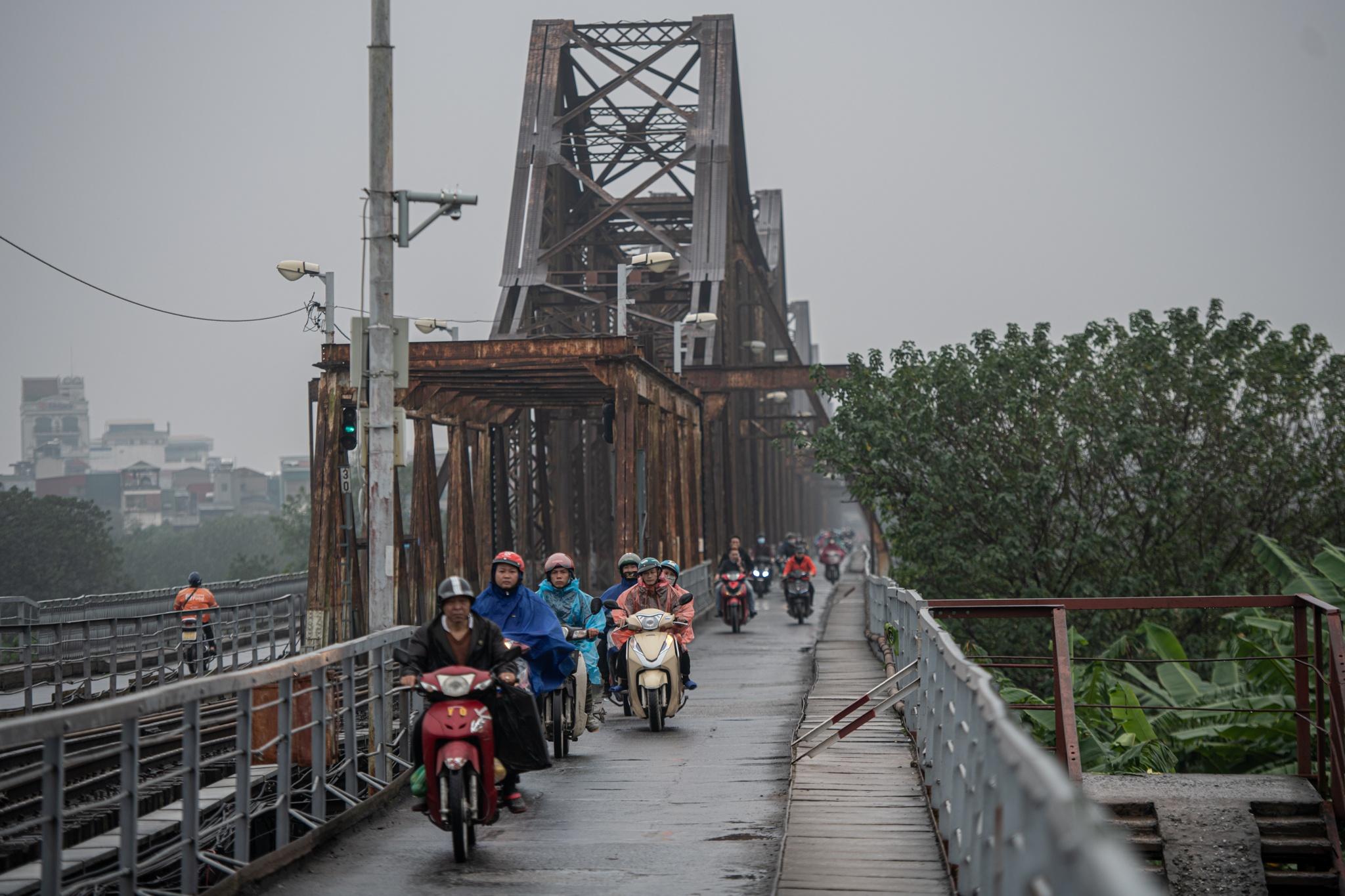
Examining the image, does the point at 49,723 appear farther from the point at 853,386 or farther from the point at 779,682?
the point at 853,386

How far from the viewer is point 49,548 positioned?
6881 centimetres

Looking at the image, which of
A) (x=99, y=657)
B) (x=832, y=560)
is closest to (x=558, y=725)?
(x=99, y=657)

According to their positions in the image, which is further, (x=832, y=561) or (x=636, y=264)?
(x=832, y=561)

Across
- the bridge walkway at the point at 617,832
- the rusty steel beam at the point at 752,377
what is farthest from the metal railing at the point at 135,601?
the bridge walkway at the point at 617,832

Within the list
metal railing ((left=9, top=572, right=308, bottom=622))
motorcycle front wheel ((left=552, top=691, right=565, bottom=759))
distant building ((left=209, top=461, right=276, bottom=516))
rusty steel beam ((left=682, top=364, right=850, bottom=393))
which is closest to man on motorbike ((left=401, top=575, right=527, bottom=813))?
motorcycle front wheel ((left=552, top=691, right=565, bottom=759))

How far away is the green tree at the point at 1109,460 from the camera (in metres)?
25.8

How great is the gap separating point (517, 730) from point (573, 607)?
3.68 metres

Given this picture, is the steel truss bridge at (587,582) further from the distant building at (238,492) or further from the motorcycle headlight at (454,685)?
the distant building at (238,492)

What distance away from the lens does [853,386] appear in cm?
2864

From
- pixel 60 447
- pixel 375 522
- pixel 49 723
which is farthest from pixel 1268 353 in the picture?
pixel 60 447

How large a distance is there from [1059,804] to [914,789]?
19.9 feet

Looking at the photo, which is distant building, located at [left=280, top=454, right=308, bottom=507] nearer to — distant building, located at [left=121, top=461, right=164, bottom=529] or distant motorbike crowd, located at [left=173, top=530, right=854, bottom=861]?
distant building, located at [left=121, top=461, right=164, bottom=529]

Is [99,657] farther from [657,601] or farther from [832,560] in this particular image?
[832,560]

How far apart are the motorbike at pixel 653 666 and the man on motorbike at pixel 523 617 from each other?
9.02ft
